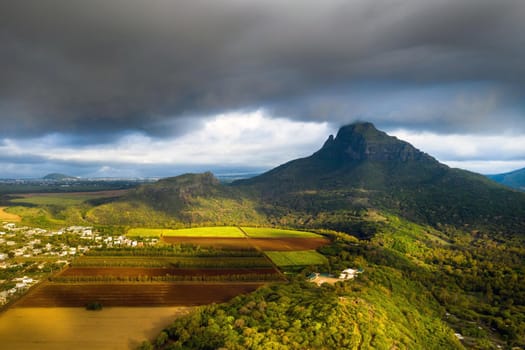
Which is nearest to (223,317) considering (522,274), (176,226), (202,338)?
(202,338)

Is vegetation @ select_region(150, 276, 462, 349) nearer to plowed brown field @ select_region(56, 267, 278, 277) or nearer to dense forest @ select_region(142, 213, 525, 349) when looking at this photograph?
dense forest @ select_region(142, 213, 525, 349)

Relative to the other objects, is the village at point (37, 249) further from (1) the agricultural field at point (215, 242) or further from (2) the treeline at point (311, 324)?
(2) the treeline at point (311, 324)

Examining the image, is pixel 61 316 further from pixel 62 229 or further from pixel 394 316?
pixel 62 229

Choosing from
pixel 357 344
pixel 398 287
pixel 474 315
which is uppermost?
pixel 357 344

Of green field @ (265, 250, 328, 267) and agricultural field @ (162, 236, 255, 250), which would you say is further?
agricultural field @ (162, 236, 255, 250)

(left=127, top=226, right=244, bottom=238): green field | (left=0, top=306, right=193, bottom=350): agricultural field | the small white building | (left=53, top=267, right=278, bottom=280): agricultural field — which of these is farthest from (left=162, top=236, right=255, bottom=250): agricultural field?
(left=0, top=306, right=193, bottom=350): agricultural field

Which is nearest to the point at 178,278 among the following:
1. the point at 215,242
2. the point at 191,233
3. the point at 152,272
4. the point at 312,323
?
the point at 152,272
